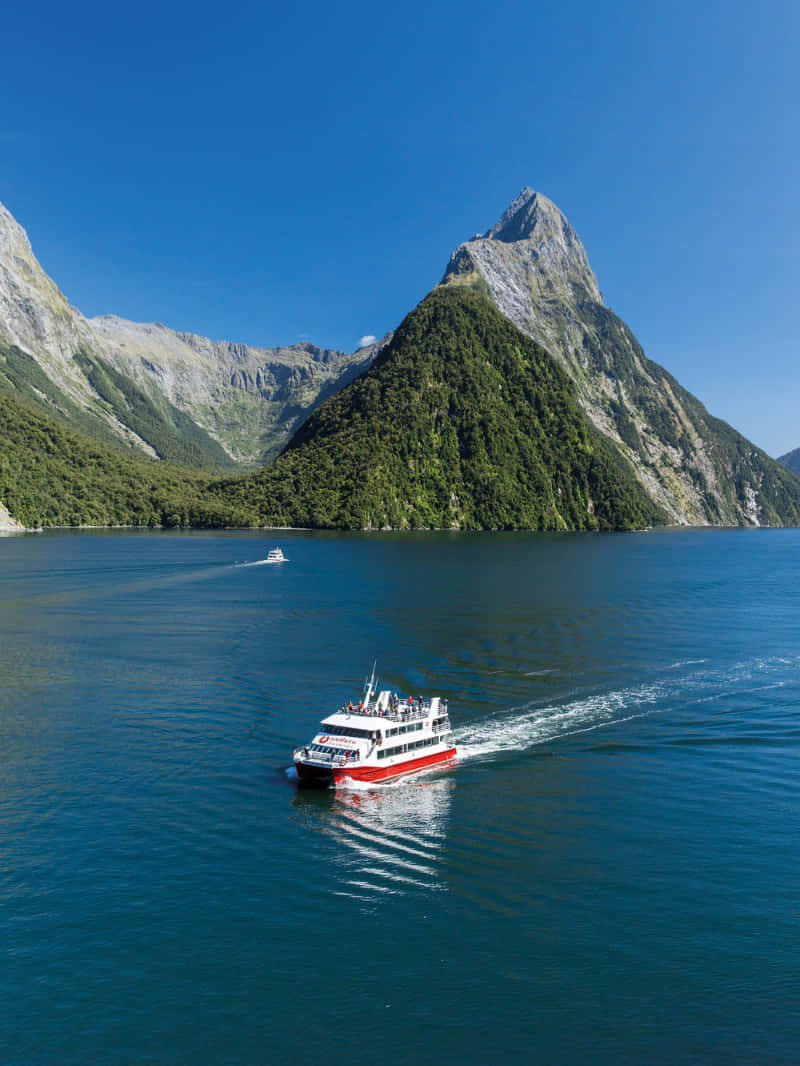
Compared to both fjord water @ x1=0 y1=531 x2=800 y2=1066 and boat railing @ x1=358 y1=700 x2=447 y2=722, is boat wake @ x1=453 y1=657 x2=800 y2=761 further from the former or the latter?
boat railing @ x1=358 y1=700 x2=447 y2=722

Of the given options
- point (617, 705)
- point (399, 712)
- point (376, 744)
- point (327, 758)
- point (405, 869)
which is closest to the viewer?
point (405, 869)

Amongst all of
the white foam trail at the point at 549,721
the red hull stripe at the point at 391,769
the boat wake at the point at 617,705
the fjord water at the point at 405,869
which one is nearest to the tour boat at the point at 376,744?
the red hull stripe at the point at 391,769

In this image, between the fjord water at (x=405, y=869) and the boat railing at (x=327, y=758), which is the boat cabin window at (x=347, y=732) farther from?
the fjord water at (x=405, y=869)

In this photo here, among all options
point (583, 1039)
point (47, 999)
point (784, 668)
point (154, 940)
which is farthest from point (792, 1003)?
point (784, 668)

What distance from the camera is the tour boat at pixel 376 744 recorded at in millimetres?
50844

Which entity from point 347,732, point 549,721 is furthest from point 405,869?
point 549,721

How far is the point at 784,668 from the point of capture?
8500 cm

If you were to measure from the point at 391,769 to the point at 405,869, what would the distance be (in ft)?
46.9

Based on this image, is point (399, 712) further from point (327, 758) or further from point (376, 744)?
point (327, 758)

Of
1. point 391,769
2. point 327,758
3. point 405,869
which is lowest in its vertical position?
point 405,869

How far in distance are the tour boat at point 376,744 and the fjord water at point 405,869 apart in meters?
1.70

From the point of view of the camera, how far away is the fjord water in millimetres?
27812

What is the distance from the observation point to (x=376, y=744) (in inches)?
2106

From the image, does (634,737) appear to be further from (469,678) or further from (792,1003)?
(792,1003)
